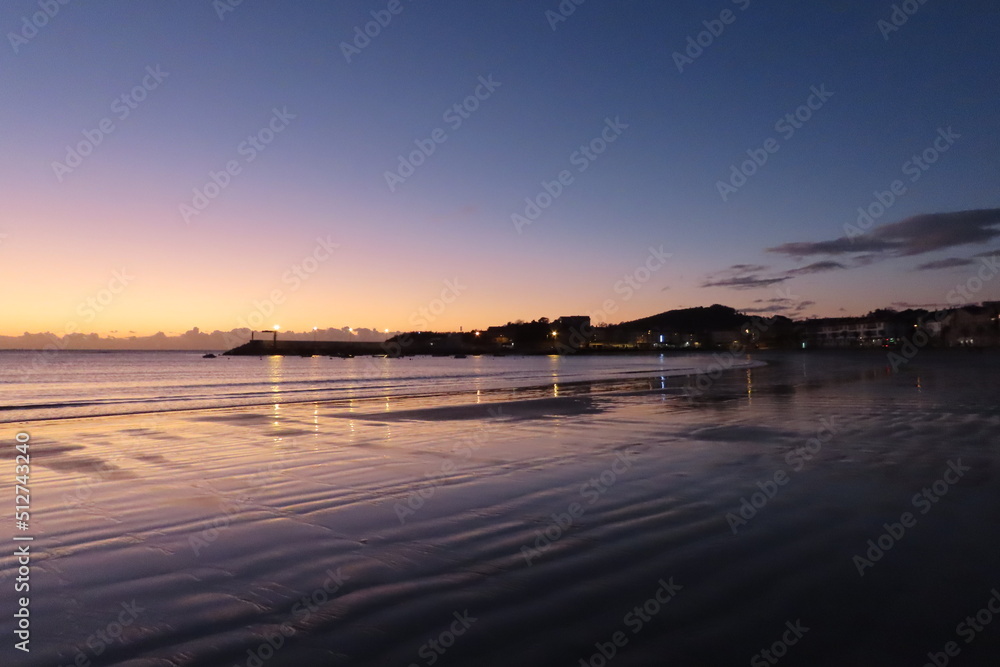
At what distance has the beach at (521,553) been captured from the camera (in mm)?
4246

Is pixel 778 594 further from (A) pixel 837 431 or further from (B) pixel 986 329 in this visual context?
(B) pixel 986 329

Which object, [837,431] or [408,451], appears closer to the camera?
[408,451]

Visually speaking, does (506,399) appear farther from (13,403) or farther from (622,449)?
(13,403)

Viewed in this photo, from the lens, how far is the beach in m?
4.25

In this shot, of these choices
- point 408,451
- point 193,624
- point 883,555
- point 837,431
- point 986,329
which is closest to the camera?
point 193,624

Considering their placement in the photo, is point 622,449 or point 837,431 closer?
point 622,449

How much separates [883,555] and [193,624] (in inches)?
235

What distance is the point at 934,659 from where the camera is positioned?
13.0ft

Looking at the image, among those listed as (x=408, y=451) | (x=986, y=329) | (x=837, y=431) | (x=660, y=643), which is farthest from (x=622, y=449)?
(x=986, y=329)

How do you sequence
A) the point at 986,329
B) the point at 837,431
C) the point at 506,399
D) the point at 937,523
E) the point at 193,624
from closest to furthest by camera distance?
the point at 193,624 < the point at 937,523 < the point at 837,431 < the point at 506,399 < the point at 986,329

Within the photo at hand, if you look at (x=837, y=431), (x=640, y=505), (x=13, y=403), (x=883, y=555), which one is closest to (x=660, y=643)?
(x=883, y=555)

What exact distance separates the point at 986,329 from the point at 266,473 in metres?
179

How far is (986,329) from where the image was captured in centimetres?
14650

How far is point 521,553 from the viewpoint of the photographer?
616 cm
